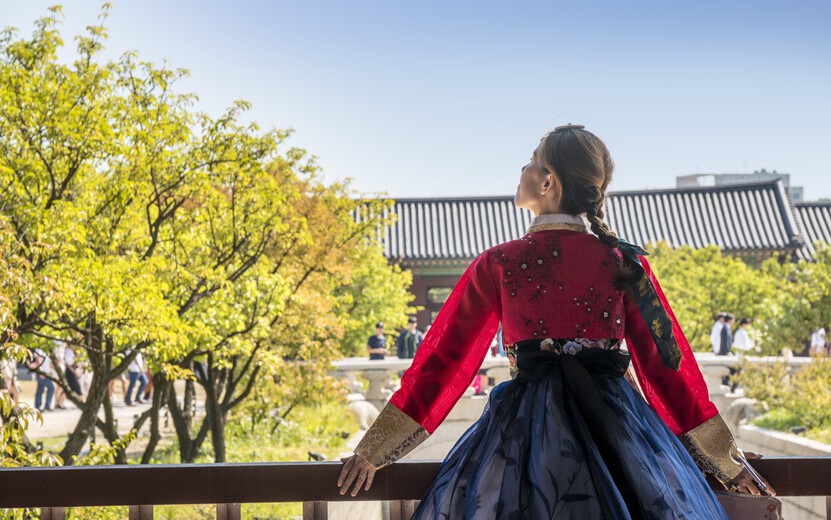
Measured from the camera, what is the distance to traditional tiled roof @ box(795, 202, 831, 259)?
28.4 metres

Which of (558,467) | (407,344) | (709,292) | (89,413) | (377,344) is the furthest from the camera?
(709,292)

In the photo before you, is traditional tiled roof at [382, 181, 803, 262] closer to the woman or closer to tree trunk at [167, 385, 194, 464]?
tree trunk at [167, 385, 194, 464]

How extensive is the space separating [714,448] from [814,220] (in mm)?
30233

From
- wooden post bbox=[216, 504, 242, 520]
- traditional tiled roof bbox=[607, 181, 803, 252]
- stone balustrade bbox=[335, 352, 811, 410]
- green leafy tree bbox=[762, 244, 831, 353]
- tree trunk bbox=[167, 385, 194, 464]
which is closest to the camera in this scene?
wooden post bbox=[216, 504, 242, 520]

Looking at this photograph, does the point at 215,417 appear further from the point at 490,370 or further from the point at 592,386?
the point at 592,386

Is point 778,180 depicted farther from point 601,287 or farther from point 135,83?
point 601,287

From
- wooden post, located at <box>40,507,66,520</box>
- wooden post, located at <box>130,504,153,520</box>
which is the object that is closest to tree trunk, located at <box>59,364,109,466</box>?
wooden post, located at <box>40,507,66,520</box>

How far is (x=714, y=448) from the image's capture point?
2100mm

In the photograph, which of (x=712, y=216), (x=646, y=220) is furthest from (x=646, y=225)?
(x=712, y=216)

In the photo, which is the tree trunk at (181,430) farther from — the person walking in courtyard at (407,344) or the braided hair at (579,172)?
the braided hair at (579,172)

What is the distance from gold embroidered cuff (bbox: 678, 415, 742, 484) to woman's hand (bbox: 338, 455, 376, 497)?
80cm

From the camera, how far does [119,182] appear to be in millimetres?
6395

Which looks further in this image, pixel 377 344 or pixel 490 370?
pixel 377 344

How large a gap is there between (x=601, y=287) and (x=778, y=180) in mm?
30130
